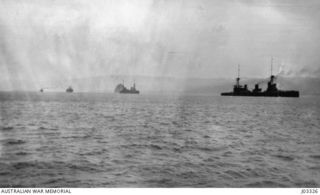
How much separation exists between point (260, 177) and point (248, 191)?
6.68 feet

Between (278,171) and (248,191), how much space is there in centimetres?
312

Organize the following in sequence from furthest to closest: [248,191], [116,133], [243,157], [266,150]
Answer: [116,133], [266,150], [243,157], [248,191]

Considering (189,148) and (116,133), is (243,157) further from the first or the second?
(116,133)

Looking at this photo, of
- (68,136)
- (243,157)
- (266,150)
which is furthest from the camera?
(68,136)

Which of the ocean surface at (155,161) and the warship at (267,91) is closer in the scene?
the ocean surface at (155,161)

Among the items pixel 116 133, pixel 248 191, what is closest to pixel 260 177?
pixel 248 191

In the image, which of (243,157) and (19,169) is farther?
(243,157)

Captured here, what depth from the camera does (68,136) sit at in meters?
18.0

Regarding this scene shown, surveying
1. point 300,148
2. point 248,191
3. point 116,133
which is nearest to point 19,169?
point 248,191

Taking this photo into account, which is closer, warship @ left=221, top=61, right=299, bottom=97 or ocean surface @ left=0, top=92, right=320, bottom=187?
ocean surface @ left=0, top=92, right=320, bottom=187

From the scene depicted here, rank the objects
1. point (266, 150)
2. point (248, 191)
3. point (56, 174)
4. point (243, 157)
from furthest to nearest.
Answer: point (266, 150) → point (243, 157) → point (56, 174) → point (248, 191)

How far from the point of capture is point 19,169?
10.4m

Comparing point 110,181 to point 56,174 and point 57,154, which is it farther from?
point 57,154

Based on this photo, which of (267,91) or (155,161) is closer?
(155,161)
